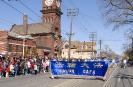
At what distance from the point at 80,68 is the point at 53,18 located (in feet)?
183

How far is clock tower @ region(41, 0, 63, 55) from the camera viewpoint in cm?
6781

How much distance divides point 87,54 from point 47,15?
29497 mm

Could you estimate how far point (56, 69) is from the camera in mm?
17688

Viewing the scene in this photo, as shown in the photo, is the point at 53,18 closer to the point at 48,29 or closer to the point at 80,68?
the point at 48,29

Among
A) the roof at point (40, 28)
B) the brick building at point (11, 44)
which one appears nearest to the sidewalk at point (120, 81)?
the brick building at point (11, 44)

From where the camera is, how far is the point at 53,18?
7188 cm

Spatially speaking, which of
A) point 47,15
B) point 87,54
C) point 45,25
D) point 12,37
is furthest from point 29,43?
point 87,54

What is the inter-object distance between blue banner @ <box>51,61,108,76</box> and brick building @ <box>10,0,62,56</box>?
42303mm

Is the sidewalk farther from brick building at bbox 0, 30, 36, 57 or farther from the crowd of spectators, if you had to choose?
brick building at bbox 0, 30, 36, 57

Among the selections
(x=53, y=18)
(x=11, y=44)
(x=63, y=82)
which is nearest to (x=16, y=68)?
(x=63, y=82)

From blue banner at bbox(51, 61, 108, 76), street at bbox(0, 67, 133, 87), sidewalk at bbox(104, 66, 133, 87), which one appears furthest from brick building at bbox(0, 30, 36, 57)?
sidewalk at bbox(104, 66, 133, 87)

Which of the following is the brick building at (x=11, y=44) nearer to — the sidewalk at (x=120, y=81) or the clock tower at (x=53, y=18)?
the clock tower at (x=53, y=18)

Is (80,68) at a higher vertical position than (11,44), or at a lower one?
lower

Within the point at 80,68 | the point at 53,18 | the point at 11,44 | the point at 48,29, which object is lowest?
the point at 80,68
